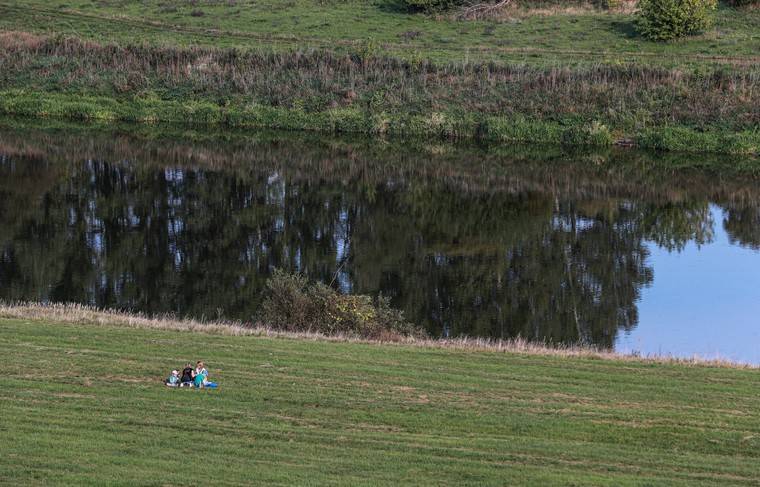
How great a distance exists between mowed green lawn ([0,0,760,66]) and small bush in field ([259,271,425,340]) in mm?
39079

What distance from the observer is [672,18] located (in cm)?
6681

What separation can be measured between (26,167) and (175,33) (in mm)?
28616

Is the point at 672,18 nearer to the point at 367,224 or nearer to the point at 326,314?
the point at 367,224

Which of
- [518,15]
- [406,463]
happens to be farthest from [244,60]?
[406,463]

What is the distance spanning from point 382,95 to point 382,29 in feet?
44.3

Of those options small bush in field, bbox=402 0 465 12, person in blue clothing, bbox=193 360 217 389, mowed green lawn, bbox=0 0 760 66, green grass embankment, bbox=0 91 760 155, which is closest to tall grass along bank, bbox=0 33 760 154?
green grass embankment, bbox=0 91 760 155

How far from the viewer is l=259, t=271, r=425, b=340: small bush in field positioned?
24.1 meters

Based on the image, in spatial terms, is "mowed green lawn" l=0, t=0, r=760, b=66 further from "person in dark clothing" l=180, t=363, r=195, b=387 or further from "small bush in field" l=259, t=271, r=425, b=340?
"person in dark clothing" l=180, t=363, r=195, b=387

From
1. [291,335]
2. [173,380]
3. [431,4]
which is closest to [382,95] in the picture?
[431,4]

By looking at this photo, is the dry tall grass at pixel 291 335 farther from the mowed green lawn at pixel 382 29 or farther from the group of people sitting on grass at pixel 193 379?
the mowed green lawn at pixel 382 29

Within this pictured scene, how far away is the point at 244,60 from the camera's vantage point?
6469 centimetres

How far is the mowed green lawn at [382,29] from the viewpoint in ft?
215

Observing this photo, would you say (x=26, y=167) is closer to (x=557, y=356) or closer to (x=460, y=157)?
(x=460, y=157)

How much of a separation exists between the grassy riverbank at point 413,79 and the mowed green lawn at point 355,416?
38370 mm
